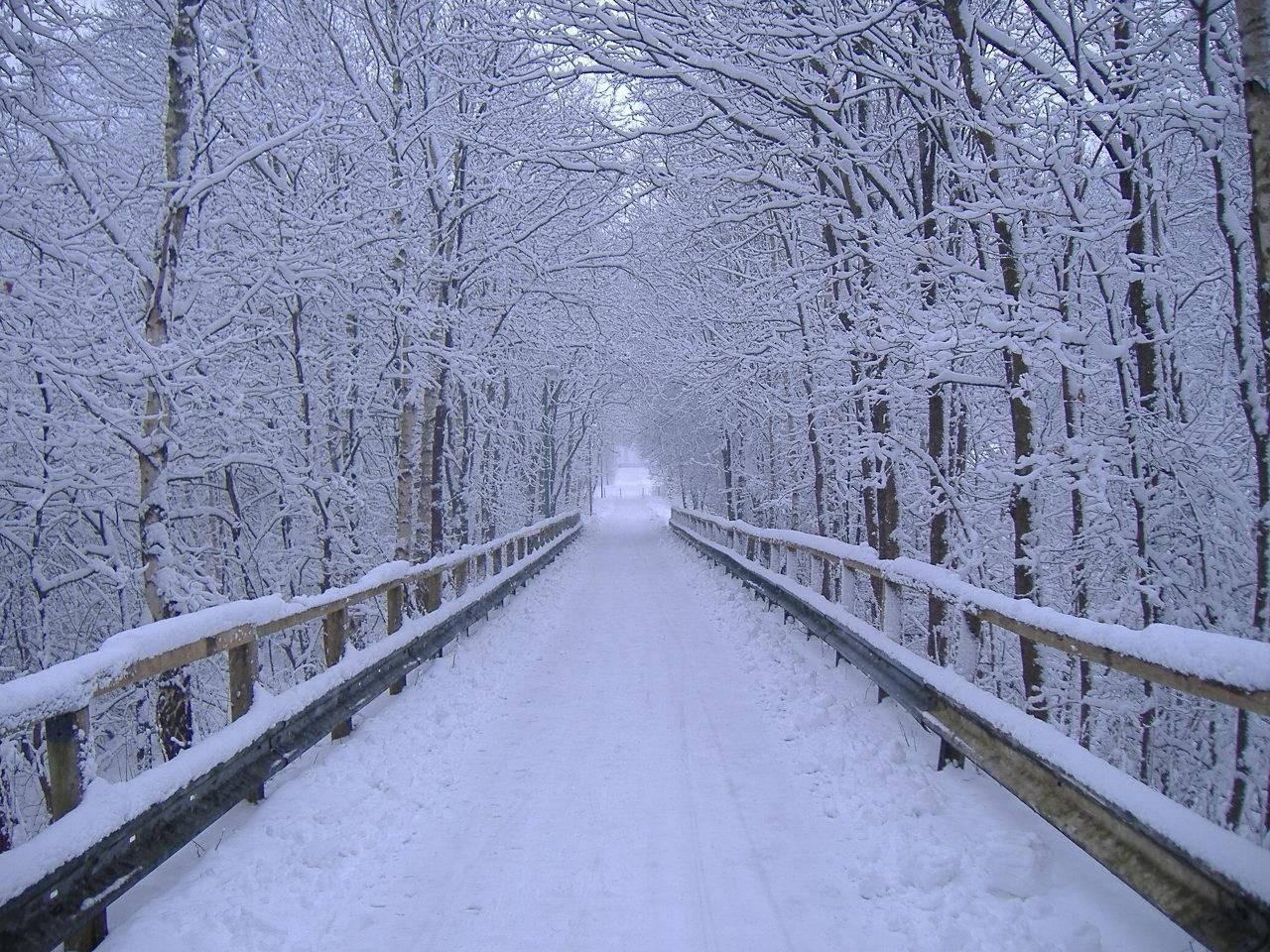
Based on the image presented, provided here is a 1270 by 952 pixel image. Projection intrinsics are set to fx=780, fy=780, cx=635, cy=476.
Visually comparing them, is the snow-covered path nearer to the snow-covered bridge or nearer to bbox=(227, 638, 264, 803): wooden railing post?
the snow-covered bridge

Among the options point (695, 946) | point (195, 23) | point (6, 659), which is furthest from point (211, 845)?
point (6, 659)

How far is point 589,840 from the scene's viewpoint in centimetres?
466

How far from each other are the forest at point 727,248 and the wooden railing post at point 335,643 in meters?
1.39

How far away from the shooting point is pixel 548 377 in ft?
95.3

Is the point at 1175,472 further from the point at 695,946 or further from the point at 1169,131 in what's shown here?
the point at 695,946

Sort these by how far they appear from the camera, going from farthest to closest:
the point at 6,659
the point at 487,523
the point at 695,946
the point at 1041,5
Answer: the point at 487,523 < the point at 6,659 < the point at 1041,5 < the point at 695,946

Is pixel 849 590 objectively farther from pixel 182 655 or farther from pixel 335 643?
pixel 182 655

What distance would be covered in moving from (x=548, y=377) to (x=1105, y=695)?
22768 millimetres

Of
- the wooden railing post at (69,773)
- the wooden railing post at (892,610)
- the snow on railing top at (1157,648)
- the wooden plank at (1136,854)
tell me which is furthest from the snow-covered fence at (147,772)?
the wooden railing post at (892,610)

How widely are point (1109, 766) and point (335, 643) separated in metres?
5.58

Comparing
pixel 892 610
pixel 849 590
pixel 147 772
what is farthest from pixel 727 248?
pixel 147 772

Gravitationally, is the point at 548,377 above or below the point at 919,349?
above

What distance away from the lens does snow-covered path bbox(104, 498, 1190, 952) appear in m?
3.66

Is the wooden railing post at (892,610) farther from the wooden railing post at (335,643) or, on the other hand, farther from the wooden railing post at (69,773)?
the wooden railing post at (69,773)
